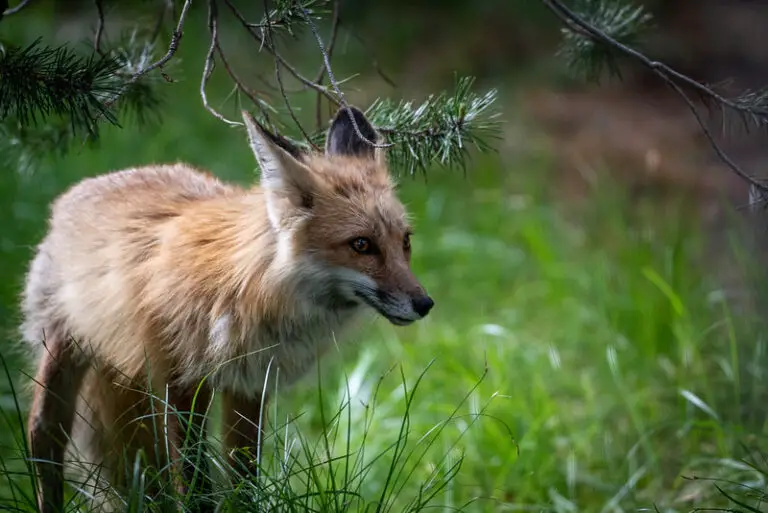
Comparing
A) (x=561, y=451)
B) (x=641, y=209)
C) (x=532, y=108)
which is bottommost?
(x=561, y=451)

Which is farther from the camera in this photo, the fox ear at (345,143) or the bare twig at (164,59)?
the fox ear at (345,143)

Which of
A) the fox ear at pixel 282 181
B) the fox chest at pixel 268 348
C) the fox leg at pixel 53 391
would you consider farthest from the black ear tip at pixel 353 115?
the fox leg at pixel 53 391

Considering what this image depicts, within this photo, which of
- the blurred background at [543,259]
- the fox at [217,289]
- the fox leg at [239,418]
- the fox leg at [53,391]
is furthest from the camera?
the blurred background at [543,259]

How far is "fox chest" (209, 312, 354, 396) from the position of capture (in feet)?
10.00

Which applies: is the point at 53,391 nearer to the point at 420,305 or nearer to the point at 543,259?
the point at 420,305

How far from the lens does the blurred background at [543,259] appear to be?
4.24m

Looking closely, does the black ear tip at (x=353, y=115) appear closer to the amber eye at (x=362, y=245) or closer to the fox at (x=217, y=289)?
the fox at (x=217, y=289)

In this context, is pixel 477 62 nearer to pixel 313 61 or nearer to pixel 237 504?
pixel 313 61

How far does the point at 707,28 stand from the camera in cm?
964

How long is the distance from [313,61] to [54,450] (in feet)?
21.1

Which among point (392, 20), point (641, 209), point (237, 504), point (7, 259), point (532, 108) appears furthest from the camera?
point (392, 20)

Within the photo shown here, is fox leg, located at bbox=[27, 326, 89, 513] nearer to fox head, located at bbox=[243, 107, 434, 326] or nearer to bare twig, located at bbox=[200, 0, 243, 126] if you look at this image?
fox head, located at bbox=[243, 107, 434, 326]

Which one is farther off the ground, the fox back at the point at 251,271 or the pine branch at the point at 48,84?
the pine branch at the point at 48,84

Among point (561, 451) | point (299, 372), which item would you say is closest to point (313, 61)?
point (561, 451)
